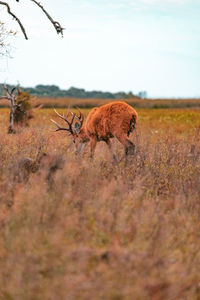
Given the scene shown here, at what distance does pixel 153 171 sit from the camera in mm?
7445

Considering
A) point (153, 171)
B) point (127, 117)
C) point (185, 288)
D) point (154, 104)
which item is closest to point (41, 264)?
point (185, 288)

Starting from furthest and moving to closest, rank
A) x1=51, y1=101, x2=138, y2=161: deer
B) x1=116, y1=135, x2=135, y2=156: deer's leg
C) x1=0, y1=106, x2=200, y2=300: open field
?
x1=51, y1=101, x2=138, y2=161: deer
x1=116, y1=135, x2=135, y2=156: deer's leg
x1=0, y1=106, x2=200, y2=300: open field

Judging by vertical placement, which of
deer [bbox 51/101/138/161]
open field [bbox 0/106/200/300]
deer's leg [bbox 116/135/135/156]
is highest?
deer [bbox 51/101/138/161]

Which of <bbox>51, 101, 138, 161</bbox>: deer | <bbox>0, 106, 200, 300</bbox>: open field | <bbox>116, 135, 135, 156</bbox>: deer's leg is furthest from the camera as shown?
<bbox>51, 101, 138, 161</bbox>: deer

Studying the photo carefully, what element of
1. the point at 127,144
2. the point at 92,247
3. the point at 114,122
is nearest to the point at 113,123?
the point at 114,122

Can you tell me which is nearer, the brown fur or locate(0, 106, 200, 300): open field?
locate(0, 106, 200, 300): open field

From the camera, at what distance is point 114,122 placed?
370 inches

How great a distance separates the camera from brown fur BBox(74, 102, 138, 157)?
934cm

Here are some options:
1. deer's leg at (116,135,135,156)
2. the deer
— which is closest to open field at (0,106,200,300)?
deer's leg at (116,135,135,156)

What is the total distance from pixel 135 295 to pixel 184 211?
222cm

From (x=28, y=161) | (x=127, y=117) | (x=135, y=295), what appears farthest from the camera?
(x=127, y=117)

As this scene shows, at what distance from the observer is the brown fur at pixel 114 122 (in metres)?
9.34

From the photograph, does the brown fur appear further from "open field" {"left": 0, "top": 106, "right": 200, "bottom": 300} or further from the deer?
"open field" {"left": 0, "top": 106, "right": 200, "bottom": 300}

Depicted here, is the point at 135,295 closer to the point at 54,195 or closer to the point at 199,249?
the point at 199,249
